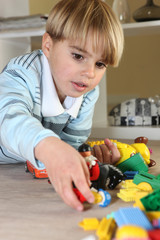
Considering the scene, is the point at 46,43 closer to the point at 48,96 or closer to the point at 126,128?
the point at 48,96

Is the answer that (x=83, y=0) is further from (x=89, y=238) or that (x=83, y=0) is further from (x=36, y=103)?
(x=89, y=238)

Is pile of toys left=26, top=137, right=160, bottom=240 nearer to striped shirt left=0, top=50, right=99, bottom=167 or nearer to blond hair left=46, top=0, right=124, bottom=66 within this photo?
striped shirt left=0, top=50, right=99, bottom=167

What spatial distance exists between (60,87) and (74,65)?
0.44 feet

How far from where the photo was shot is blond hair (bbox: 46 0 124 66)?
849 millimetres

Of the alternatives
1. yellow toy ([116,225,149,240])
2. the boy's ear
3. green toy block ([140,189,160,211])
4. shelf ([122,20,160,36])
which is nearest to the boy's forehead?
the boy's ear

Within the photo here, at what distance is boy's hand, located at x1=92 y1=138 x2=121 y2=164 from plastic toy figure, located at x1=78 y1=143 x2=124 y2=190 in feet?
0.51

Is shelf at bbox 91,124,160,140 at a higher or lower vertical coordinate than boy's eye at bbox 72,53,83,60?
lower

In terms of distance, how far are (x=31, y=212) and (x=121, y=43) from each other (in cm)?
53

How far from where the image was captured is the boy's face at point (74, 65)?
0.85 metres

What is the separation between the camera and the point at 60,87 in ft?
3.21

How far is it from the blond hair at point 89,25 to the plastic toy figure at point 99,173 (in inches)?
11.1

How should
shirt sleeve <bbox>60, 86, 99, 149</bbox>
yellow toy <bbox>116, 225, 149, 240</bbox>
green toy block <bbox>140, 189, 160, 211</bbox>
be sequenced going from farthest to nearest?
shirt sleeve <bbox>60, 86, 99, 149</bbox> → green toy block <bbox>140, 189, 160, 211</bbox> → yellow toy <bbox>116, 225, 149, 240</bbox>

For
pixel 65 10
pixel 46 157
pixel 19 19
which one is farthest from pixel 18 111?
pixel 19 19

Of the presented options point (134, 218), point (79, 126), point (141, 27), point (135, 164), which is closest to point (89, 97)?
point (79, 126)
